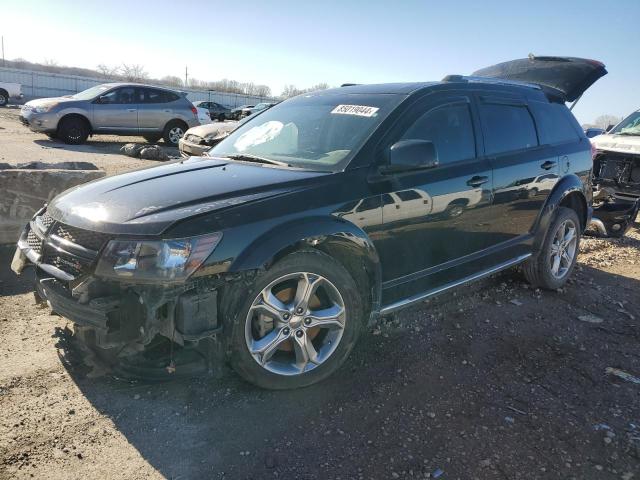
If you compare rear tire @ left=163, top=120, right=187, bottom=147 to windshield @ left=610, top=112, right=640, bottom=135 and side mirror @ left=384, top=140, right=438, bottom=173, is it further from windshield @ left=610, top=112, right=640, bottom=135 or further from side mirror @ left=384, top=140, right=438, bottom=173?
side mirror @ left=384, top=140, right=438, bottom=173

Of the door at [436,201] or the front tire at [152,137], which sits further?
the front tire at [152,137]

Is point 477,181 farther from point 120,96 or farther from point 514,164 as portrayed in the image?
point 120,96

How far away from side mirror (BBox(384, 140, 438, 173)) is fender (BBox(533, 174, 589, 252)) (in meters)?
1.95

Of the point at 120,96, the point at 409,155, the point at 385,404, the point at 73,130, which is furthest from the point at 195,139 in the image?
the point at 385,404

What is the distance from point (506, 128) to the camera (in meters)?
4.32

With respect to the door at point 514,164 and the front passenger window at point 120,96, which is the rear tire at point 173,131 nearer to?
the front passenger window at point 120,96

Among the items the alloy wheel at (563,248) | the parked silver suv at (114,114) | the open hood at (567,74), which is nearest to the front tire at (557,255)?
the alloy wheel at (563,248)

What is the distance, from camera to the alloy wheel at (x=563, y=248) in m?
4.99

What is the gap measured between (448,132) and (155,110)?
1274 cm

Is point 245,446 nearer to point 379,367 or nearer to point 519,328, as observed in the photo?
point 379,367

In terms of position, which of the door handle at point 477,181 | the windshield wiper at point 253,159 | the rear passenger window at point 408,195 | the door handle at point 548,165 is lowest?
the rear passenger window at point 408,195

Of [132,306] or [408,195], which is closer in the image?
[132,306]

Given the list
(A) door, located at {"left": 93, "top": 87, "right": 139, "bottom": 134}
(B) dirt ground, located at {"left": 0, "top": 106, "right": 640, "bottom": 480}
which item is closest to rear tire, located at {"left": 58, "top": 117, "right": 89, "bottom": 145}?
(A) door, located at {"left": 93, "top": 87, "right": 139, "bottom": 134}

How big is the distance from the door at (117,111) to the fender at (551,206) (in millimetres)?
12531
